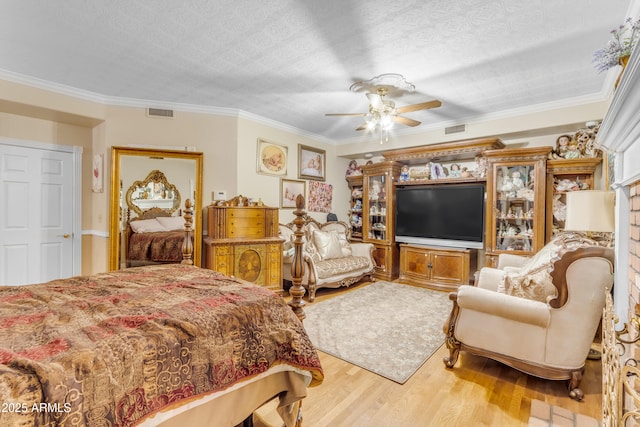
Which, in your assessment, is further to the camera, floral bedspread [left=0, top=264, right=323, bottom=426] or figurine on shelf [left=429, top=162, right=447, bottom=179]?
figurine on shelf [left=429, top=162, right=447, bottom=179]

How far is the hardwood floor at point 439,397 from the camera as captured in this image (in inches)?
70.9

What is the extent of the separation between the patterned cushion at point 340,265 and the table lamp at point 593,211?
8.92ft

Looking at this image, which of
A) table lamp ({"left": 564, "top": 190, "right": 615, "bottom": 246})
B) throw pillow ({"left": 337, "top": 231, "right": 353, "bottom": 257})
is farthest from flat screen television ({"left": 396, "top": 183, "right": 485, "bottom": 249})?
table lamp ({"left": 564, "top": 190, "right": 615, "bottom": 246})

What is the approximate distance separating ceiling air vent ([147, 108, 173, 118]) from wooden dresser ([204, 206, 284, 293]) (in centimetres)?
135

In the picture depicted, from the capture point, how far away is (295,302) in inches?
79.4

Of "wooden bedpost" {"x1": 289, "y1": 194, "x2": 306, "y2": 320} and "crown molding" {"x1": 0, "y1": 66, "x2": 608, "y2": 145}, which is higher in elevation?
"crown molding" {"x1": 0, "y1": 66, "x2": 608, "y2": 145}

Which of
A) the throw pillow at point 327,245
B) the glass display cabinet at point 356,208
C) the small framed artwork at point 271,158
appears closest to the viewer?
the small framed artwork at point 271,158

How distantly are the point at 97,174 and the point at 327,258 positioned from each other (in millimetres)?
3347

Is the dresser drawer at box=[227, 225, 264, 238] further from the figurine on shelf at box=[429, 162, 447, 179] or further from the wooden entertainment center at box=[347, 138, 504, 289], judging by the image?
the figurine on shelf at box=[429, 162, 447, 179]

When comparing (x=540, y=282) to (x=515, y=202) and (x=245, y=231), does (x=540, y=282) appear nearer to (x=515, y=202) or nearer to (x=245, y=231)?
(x=515, y=202)

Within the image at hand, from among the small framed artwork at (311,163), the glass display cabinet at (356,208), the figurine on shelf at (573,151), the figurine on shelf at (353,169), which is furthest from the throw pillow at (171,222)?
the figurine on shelf at (573,151)

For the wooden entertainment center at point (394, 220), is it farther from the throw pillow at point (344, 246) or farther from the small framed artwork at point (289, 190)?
the small framed artwork at point (289, 190)

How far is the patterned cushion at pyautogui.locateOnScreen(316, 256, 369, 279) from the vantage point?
13.9 ft

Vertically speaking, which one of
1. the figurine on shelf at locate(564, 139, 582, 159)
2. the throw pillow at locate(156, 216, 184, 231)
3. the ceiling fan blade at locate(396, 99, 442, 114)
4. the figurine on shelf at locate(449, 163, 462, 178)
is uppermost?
the ceiling fan blade at locate(396, 99, 442, 114)
